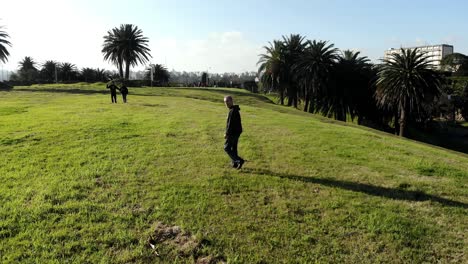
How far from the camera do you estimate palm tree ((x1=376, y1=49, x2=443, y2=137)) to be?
1235 inches

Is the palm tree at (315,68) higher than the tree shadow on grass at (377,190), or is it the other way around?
the palm tree at (315,68)

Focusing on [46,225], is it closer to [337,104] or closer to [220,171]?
[220,171]

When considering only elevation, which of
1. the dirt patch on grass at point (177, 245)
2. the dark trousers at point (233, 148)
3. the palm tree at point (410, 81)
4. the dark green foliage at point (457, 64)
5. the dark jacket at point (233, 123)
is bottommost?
the dirt patch on grass at point (177, 245)

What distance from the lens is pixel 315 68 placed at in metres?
42.9

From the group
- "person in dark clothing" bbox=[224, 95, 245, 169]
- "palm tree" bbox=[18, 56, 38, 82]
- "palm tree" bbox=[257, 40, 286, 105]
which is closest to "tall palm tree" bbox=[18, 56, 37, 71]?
"palm tree" bbox=[18, 56, 38, 82]

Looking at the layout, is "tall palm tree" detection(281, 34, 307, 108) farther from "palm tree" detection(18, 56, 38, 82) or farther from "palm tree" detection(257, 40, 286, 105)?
"palm tree" detection(18, 56, 38, 82)

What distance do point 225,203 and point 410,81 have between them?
29205mm

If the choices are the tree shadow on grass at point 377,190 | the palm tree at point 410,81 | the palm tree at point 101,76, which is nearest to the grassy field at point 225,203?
the tree shadow on grass at point 377,190

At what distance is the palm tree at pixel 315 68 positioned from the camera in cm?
4288

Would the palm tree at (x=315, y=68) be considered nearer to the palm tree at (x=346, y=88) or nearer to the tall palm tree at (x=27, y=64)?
the palm tree at (x=346, y=88)

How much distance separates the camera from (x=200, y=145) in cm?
1121

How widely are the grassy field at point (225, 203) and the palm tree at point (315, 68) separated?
3241cm

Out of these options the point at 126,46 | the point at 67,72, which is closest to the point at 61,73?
the point at 67,72

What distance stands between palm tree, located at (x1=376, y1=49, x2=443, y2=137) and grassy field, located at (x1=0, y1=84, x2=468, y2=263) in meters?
22.6
